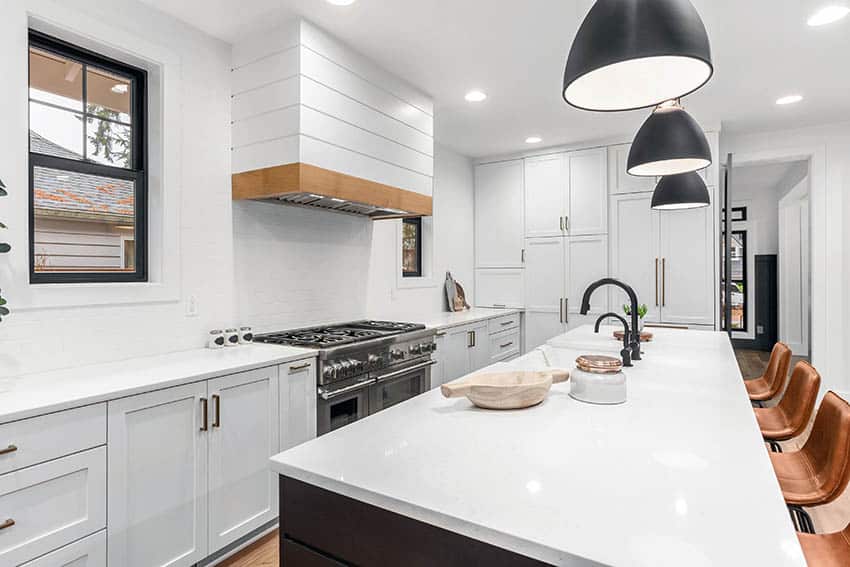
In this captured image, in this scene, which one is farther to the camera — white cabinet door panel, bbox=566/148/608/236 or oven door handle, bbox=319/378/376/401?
white cabinet door panel, bbox=566/148/608/236

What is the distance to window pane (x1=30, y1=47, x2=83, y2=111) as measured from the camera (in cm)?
213

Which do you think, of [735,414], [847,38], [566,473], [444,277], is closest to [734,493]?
[566,473]

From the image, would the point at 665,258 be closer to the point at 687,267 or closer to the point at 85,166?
the point at 687,267

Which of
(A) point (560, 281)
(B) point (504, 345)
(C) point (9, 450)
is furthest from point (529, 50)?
(C) point (9, 450)

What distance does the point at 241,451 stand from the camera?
221 centimetres

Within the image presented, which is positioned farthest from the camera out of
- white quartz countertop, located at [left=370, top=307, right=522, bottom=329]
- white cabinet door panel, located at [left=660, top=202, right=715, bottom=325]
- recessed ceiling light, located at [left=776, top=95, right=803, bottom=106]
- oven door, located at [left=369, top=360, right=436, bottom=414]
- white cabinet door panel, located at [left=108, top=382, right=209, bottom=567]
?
white cabinet door panel, located at [left=660, top=202, right=715, bottom=325]

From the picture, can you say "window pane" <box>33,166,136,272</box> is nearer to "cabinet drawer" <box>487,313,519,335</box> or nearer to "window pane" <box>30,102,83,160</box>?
"window pane" <box>30,102,83,160</box>

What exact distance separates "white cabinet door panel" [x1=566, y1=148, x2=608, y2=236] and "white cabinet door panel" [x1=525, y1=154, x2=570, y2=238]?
0.27 ft

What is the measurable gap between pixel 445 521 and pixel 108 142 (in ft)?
8.19

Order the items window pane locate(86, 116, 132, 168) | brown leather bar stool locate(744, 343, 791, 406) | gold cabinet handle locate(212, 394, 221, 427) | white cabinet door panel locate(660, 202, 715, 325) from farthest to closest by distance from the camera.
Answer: white cabinet door panel locate(660, 202, 715, 325), brown leather bar stool locate(744, 343, 791, 406), window pane locate(86, 116, 132, 168), gold cabinet handle locate(212, 394, 221, 427)

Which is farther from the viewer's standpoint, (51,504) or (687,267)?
(687,267)

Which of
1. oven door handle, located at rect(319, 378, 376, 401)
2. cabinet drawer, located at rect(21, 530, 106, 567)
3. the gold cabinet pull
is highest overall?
the gold cabinet pull

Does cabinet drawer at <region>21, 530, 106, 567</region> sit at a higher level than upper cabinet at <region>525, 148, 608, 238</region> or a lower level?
lower

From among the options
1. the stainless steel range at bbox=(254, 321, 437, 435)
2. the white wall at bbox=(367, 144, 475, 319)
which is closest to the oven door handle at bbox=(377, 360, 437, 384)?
the stainless steel range at bbox=(254, 321, 437, 435)
